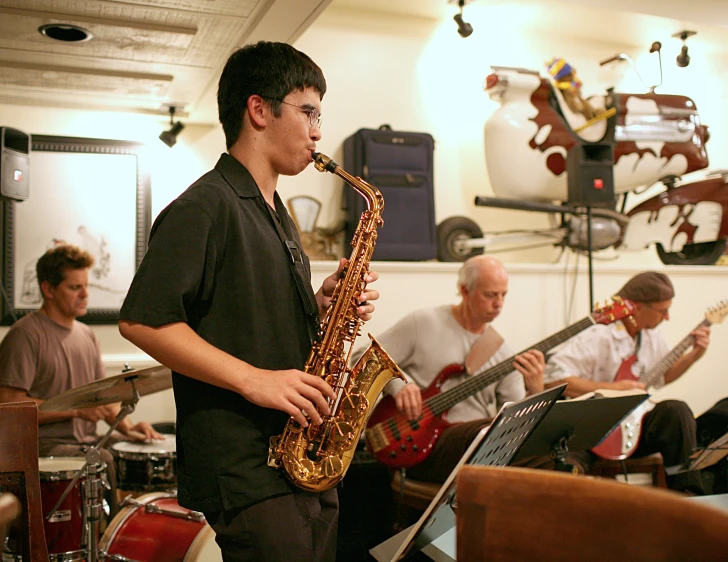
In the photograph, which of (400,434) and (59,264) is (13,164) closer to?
(59,264)

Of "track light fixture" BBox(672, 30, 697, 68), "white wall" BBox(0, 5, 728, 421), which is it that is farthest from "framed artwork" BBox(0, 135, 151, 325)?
"track light fixture" BBox(672, 30, 697, 68)

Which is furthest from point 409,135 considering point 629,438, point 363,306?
point 363,306

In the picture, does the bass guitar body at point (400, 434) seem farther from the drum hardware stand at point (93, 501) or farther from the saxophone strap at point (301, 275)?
the saxophone strap at point (301, 275)

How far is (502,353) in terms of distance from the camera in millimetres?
3764

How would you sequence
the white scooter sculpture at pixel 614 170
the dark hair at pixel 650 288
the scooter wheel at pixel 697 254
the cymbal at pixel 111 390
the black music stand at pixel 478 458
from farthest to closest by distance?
1. the scooter wheel at pixel 697 254
2. the white scooter sculpture at pixel 614 170
3. the dark hair at pixel 650 288
4. the cymbal at pixel 111 390
5. the black music stand at pixel 478 458

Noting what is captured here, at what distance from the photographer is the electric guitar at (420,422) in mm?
3311

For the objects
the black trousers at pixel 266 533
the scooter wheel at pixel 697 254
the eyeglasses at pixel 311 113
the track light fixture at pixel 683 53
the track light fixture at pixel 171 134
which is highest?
the track light fixture at pixel 683 53

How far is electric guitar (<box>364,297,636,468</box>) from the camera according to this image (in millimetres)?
3311

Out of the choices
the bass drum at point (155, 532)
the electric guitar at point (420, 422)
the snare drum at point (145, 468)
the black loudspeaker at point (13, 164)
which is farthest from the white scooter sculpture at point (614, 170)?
the bass drum at point (155, 532)

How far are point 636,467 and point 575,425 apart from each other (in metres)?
1.74

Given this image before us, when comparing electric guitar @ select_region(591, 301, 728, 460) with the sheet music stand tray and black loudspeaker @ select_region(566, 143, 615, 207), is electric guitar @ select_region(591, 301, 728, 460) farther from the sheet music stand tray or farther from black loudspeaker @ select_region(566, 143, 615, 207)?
black loudspeaker @ select_region(566, 143, 615, 207)

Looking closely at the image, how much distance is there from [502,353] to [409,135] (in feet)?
5.53

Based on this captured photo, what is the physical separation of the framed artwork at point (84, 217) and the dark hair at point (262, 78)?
304 centimetres

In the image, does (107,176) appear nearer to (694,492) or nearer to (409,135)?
(409,135)
